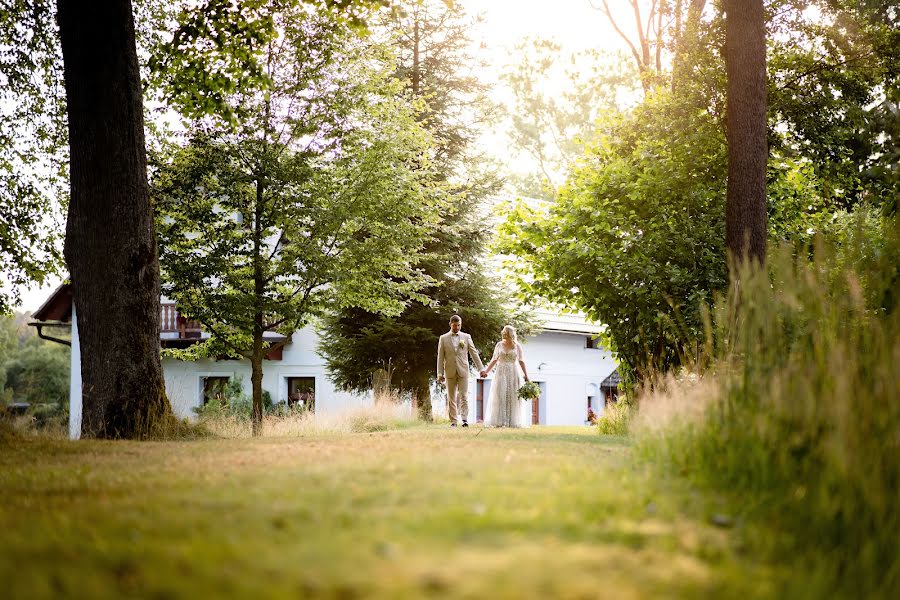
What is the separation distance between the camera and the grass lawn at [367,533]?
3.31 meters

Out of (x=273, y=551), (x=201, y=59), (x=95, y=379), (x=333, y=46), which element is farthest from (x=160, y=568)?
(x=333, y=46)

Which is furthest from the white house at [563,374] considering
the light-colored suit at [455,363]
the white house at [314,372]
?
the light-colored suit at [455,363]

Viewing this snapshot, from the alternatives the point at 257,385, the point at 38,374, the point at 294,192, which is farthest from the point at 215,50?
the point at 38,374

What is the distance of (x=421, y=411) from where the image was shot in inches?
966

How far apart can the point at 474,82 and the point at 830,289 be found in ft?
61.8

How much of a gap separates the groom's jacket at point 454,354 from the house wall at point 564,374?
17.4 m

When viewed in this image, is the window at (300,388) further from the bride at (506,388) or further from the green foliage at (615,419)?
the green foliage at (615,419)

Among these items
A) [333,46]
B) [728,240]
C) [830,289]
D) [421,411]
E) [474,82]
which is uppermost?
[474,82]

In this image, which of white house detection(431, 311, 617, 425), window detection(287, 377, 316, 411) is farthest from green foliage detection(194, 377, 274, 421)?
white house detection(431, 311, 617, 425)

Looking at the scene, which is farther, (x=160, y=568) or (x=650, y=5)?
(x=650, y=5)

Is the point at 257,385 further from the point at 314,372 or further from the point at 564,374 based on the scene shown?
the point at 564,374

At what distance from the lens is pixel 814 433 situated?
559 centimetres

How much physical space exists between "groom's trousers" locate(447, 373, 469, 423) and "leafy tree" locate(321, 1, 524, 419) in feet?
18.5

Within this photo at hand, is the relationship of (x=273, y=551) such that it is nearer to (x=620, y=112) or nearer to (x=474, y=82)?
(x=620, y=112)
